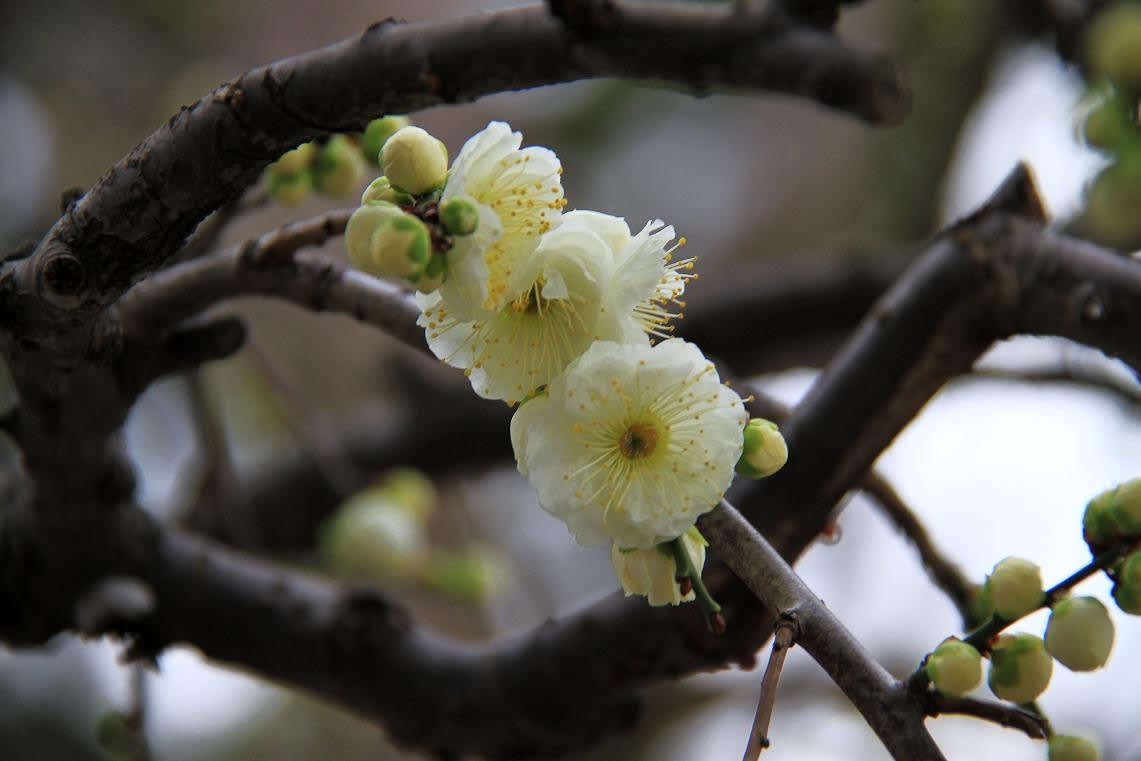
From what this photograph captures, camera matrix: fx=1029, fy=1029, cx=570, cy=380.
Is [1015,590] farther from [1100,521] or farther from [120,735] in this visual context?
[120,735]

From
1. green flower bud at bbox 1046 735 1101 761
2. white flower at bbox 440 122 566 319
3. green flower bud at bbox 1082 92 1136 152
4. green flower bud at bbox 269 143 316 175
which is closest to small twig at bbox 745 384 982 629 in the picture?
green flower bud at bbox 1046 735 1101 761

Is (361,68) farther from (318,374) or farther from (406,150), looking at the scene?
(318,374)

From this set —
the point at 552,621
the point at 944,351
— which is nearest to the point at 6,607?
the point at 552,621

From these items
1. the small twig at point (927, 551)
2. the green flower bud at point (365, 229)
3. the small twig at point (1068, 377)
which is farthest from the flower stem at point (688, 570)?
the small twig at point (1068, 377)

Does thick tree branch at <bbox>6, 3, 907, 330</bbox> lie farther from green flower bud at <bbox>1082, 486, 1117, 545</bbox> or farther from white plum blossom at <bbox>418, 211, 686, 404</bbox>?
green flower bud at <bbox>1082, 486, 1117, 545</bbox>

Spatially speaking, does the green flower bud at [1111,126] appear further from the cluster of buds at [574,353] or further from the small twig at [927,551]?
the cluster of buds at [574,353]

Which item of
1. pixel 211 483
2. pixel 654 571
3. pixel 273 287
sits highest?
pixel 211 483

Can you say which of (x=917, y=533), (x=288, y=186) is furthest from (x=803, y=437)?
(x=288, y=186)
